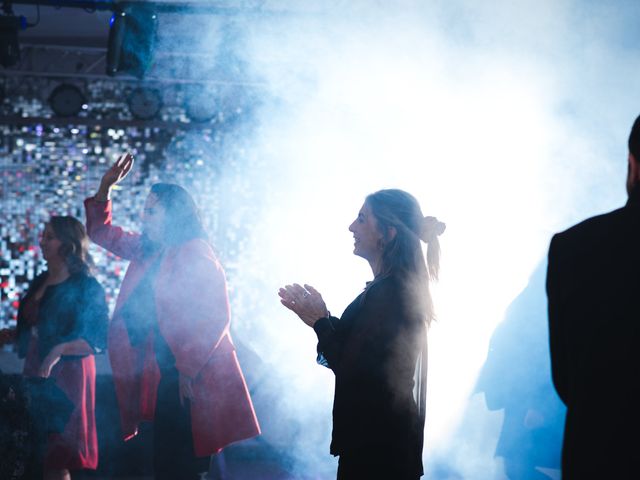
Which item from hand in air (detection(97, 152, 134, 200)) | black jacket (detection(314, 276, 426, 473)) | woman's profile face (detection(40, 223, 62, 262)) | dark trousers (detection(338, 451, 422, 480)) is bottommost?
dark trousers (detection(338, 451, 422, 480))

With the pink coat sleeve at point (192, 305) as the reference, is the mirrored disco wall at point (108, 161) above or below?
above

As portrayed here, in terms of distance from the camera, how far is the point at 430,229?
2.07 m

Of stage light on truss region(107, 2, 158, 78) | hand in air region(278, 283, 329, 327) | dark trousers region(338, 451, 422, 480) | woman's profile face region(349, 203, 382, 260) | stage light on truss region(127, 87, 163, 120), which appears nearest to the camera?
dark trousers region(338, 451, 422, 480)

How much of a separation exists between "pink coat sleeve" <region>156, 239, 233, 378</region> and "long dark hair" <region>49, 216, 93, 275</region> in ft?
1.99

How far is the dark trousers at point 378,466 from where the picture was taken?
180 centimetres

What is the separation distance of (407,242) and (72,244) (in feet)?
5.64

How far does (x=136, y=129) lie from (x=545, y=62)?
494cm

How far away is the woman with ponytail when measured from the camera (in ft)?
5.94

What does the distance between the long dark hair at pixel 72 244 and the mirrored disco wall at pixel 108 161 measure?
13.3 feet

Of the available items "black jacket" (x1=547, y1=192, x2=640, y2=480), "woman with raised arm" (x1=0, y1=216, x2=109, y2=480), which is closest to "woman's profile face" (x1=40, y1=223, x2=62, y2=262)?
"woman with raised arm" (x1=0, y1=216, x2=109, y2=480)

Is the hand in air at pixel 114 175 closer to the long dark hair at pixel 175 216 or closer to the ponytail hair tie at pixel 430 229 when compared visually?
the long dark hair at pixel 175 216

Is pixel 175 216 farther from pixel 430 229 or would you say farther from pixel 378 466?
pixel 378 466

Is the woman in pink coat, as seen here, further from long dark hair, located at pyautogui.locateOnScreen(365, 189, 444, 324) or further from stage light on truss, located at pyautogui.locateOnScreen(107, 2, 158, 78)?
stage light on truss, located at pyautogui.locateOnScreen(107, 2, 158, 78)

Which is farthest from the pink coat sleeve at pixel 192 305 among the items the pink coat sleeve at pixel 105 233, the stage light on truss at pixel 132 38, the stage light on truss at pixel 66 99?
the stage light on truss at pixel 66 99
